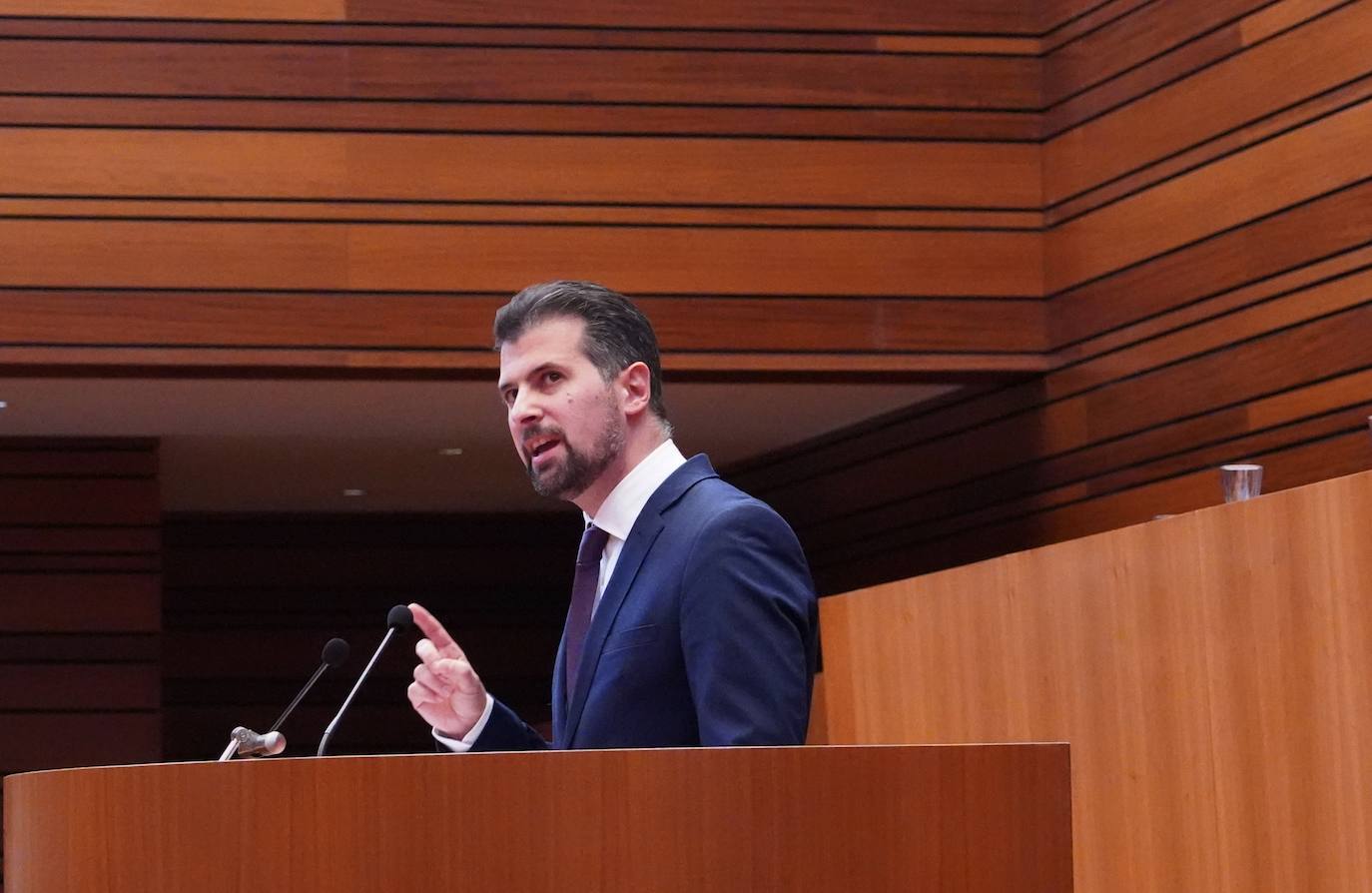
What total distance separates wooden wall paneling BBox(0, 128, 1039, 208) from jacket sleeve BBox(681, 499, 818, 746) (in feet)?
12.1

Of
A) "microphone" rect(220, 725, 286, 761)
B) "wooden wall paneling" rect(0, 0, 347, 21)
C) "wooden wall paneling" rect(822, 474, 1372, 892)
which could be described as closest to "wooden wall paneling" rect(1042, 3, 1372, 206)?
"wooden wall paneling" rect(822, 474, 1372, 892)

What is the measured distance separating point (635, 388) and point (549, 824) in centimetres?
75

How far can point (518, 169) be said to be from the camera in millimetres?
5492

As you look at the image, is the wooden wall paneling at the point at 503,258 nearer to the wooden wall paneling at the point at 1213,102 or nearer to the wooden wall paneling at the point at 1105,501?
the wooden wall paneling at the point at 1213,102

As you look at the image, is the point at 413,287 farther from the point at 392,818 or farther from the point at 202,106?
the point at 392,818

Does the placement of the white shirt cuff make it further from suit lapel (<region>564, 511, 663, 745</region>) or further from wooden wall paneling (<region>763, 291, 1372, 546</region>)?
wooden wall paneling (<region>763, 291, 1372, 546</region>)

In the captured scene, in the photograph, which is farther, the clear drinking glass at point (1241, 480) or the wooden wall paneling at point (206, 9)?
the wooden wall paneling at point (206, 9)

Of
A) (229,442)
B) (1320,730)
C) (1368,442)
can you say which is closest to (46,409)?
(229,442)

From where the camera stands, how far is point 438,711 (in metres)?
1.94

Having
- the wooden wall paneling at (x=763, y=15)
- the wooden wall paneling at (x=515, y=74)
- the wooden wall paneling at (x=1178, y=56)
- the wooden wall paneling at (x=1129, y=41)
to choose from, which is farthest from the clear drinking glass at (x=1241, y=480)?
the wooden wall paneling at (x=763, y=15)

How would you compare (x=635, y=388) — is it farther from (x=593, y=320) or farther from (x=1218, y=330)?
(x=1218, y=330)

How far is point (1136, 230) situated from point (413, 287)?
1949 millimetres

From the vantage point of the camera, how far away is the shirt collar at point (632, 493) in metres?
2.04

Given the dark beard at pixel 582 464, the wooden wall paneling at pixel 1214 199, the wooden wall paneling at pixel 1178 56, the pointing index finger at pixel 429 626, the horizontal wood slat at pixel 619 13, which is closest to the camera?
the pointing index finger at pixel 429 626
